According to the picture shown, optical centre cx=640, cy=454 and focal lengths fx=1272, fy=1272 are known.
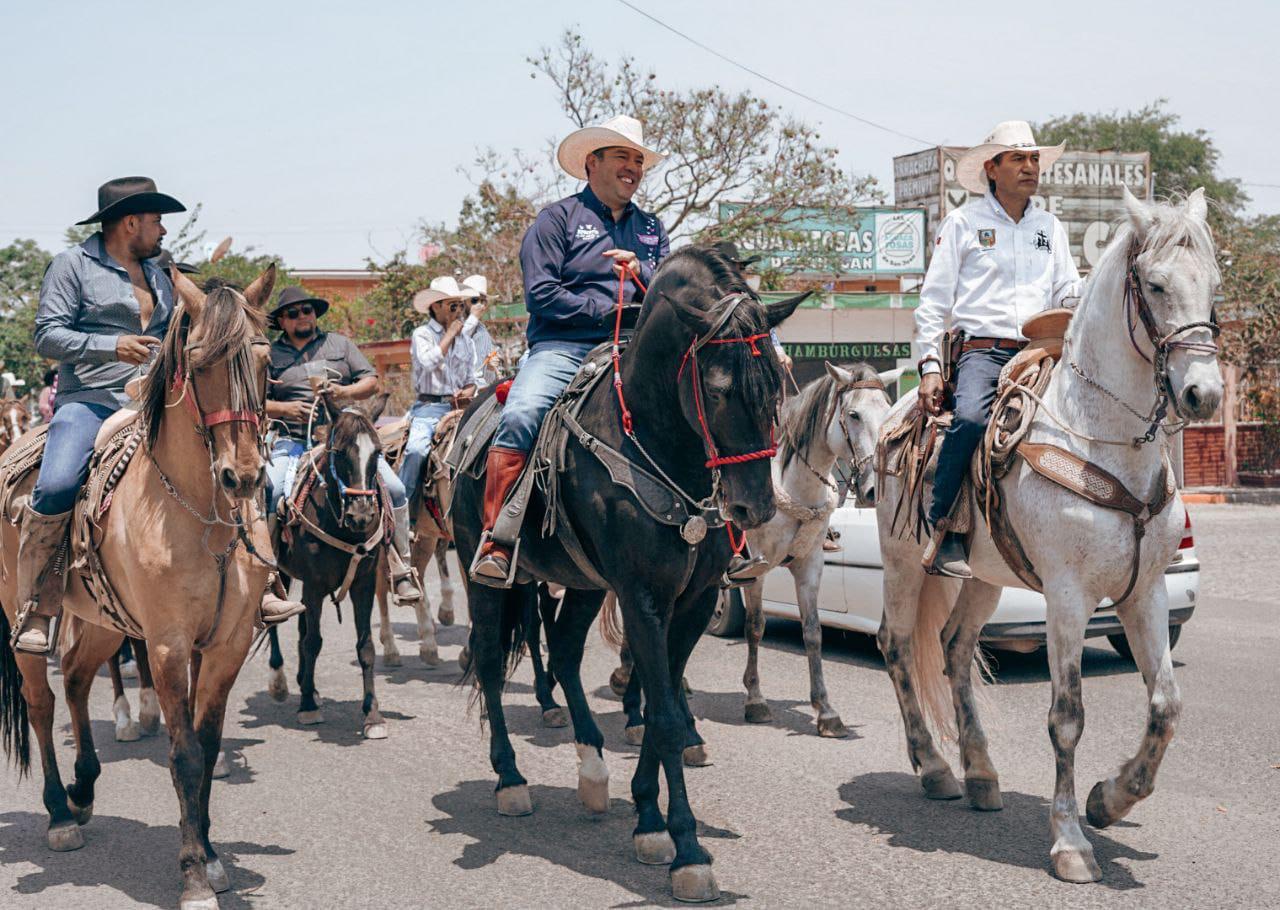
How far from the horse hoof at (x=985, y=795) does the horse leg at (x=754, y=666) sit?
2322 millimetres

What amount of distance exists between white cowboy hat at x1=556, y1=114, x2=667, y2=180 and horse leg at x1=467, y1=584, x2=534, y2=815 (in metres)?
2.37

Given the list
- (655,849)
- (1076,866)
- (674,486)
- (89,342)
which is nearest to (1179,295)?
(674,486)

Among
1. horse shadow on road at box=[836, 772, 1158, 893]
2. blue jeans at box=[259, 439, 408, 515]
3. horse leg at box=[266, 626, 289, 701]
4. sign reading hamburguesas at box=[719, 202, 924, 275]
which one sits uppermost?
sign reading hamburguesas at box=[719, 202, 924, 275]

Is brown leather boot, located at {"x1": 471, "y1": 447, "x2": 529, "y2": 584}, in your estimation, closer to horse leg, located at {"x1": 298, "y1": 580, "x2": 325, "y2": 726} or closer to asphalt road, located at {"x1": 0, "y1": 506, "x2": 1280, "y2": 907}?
asphalt road, located at {"x1": 0, "y1": 506, "x2": 1280, "y2": 907}

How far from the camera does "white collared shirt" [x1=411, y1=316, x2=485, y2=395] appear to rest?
12.3 m

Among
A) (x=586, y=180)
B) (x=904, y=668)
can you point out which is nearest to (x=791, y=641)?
(x=904, y=668)

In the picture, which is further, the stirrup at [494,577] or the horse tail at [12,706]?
the horse tail at [12,706]

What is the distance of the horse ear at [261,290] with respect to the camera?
5352mm

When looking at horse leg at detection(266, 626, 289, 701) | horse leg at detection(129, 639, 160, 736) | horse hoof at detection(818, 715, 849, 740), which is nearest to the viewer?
horse hoof at detection(818, 715, 849, 740)

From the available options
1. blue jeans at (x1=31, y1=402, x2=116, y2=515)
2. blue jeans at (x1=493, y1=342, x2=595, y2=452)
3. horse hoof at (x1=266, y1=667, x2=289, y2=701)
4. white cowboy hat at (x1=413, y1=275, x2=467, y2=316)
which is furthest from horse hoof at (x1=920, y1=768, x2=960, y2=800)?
white cowboy hat at (x1=413, y1=275, x2=467, y2=316)

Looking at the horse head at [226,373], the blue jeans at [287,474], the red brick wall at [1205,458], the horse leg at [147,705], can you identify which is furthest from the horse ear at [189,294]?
the red brick wall at [1205,458]

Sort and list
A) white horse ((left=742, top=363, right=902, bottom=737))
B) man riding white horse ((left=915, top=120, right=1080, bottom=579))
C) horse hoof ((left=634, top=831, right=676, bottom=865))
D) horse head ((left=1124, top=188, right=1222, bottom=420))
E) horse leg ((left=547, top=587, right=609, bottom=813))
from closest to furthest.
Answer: horse head ((left=1124, top=188, right=1222, bottom=420)) < horse hoof ((left=634, top=831, right=676, bottom=865)) < horse leg ((left=547, top=587, right=609, bottom=813)) < man riding white horse ((left=915, top=120, right=1080, bottom=579)) < white horse ((left=742, top=363, right=902, bottom=737))

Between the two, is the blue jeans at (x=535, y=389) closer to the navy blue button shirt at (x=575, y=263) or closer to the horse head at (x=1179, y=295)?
the navy blue button shirt at (x=575, y=263)

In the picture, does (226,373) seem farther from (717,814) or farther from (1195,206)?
(1195,206)
